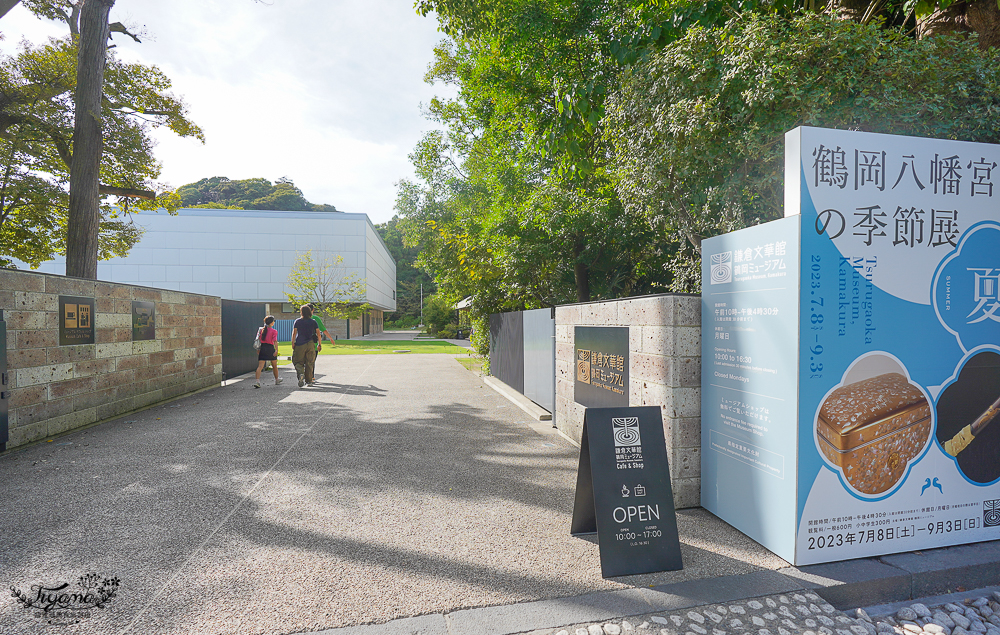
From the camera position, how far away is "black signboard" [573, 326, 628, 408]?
5.23 metres

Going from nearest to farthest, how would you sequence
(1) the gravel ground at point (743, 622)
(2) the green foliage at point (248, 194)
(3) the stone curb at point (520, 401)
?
1. (1) the gravel ground at point (743, 622)
2. (3) the stone curb at point (520, 401)
3. (2) the green foliage at point (248, 194)

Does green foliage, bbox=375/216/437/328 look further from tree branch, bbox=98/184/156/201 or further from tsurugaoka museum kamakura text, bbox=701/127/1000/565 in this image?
tsurugaoka museum kamakura text, bbox=701/127/1000/565

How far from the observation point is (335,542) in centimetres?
367

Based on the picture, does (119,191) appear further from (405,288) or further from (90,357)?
(405,288)

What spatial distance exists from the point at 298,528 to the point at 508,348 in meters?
8.05

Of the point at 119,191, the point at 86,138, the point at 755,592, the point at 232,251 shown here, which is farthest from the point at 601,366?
the point at 232,251

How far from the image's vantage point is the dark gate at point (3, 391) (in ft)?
19.6

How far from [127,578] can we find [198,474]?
2.33 m

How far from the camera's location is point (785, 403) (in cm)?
325

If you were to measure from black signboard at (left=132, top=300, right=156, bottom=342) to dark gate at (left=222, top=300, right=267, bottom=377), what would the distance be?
158 inches

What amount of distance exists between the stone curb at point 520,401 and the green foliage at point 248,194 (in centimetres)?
6507

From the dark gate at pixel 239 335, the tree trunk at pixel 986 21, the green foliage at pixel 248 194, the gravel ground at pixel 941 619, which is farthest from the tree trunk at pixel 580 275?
the green foliage at pixel 248 194

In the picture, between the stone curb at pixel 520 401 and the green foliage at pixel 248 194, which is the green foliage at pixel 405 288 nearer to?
the green foliage at pixel 248 194

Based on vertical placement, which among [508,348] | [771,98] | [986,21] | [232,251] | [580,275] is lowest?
[508,348]
